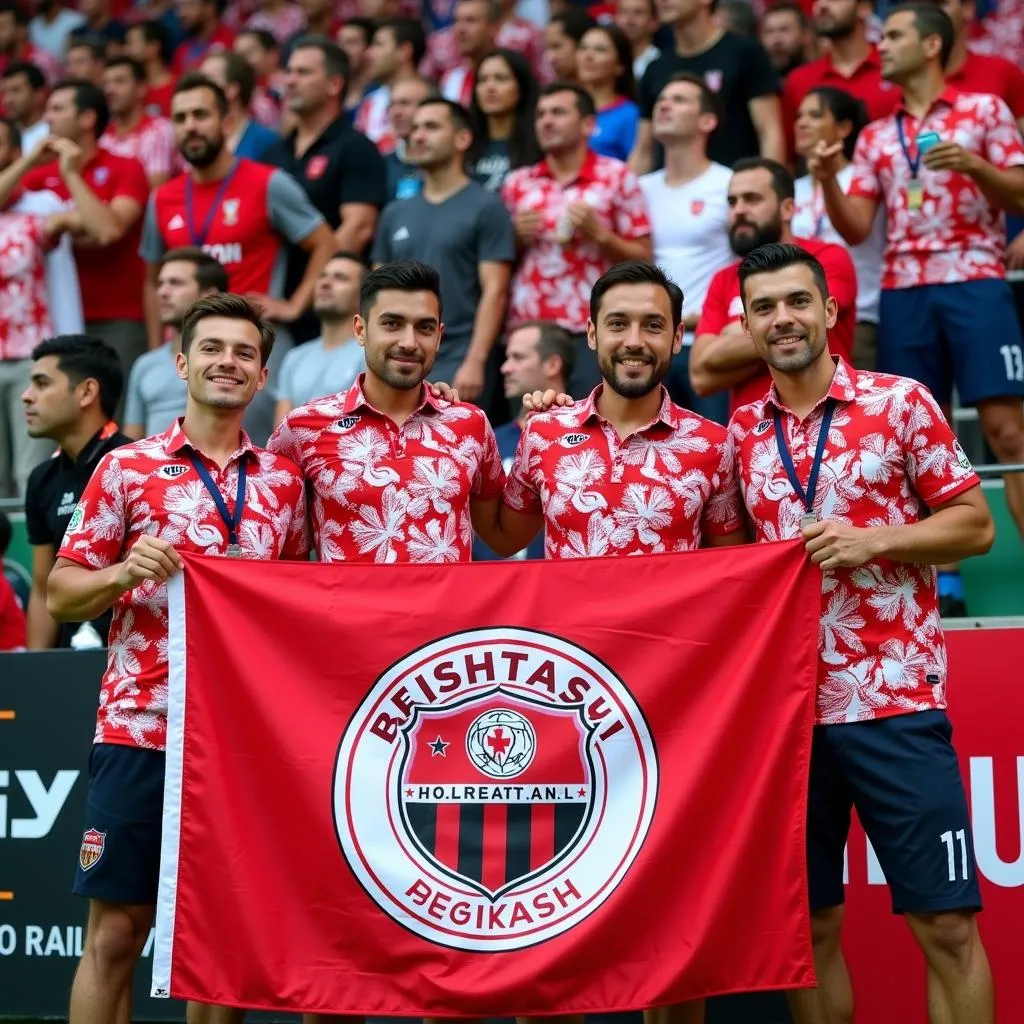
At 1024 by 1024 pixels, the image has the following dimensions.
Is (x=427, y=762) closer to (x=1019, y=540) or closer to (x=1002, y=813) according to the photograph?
(x=1002, y=813)

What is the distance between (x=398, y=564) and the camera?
17.1ft

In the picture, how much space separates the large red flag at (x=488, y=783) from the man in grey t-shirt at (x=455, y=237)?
3401 millimetres

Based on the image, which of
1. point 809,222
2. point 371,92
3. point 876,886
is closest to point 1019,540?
point 809,222

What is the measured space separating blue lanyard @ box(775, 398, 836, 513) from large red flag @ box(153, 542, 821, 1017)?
0.59 feet

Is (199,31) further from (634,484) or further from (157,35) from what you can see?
(634,484)

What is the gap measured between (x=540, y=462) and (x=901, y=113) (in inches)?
132

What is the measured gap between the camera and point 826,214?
8070 millimetres

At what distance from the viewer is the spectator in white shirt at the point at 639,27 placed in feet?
35.1

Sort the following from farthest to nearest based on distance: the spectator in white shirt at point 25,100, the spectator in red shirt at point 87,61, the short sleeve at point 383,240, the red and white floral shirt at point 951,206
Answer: the spectator in red shirt at point 87,61 → the spectator in white shirt at point 25,100 → the short sleeve at point 383,240 → the red and white floral shirt at point 951,206

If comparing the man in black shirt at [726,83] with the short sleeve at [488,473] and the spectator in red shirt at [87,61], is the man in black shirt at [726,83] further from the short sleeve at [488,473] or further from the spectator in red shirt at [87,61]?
the spectator in red shirt at [87,61]

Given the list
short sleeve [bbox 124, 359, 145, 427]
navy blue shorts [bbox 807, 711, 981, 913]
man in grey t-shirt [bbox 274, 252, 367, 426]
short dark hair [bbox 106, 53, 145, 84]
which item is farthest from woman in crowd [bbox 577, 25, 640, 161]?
navy blue shorts [bbox 807, 711, 981, 913]

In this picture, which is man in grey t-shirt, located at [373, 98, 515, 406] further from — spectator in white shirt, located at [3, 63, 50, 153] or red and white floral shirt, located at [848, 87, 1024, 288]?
spectator in white shirt, located at [3, 63, 50, 153]

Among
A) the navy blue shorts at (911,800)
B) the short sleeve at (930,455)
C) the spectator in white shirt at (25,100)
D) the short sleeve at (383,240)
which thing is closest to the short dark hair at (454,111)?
the short sleeve at (383,240)

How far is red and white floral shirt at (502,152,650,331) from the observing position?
28.0 feet
